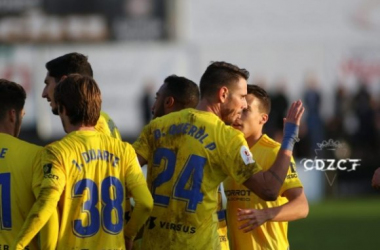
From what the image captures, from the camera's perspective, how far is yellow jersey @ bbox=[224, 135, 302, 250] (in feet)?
27.9

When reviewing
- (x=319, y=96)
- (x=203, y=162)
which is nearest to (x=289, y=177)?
(x=203, y=162)

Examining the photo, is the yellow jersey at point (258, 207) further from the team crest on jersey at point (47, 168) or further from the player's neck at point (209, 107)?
the team crest on jersey at point (47, 168)

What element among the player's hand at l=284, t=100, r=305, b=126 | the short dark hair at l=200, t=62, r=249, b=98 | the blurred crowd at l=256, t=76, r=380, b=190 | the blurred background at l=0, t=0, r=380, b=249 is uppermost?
the short dark hair at l=200, t=62, r=249, b=98

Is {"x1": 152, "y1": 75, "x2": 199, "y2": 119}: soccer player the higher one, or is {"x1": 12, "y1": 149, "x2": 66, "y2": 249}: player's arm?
{"x1": 152, "y1": 75, "x2": 199, "y2": 119}: soccer player

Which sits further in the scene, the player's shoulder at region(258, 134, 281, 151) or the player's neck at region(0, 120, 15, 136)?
the player's shoulder at region(258, 134, 281, 151)

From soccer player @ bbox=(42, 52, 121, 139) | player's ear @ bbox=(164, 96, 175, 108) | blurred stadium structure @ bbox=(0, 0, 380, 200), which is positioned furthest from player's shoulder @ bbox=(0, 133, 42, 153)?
blurred stadium structure @ bbox=(0, 0, 380, 200)

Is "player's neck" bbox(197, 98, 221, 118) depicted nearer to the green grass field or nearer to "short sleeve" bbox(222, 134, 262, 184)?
"short sleeve" bbox(222, 134, 262, 184)

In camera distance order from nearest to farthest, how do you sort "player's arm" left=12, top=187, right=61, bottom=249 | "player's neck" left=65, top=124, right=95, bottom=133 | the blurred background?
"player's arm" left=12, top=187, right=61, bottom=249, "player's neck" left=65, top=124, right=95, bottom=133, the blurred background

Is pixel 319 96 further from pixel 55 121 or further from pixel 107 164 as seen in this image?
pixel 107 164

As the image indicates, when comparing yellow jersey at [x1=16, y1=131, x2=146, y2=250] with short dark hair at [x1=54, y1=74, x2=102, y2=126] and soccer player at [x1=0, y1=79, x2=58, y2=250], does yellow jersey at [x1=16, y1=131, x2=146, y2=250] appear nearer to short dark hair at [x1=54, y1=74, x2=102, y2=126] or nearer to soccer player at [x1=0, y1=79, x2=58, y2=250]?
short dark hair at [x1=54, y1=74, x2=102, y2=126]

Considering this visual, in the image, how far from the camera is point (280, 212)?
7973 millimetres

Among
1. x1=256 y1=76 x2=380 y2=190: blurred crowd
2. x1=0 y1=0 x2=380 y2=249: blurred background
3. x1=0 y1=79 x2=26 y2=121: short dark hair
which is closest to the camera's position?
x1=0 y1=79 x2=26 y2=121: short dark hair

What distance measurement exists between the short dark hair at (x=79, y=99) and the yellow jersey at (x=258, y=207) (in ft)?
5.72

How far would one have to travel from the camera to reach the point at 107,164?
7.31m
